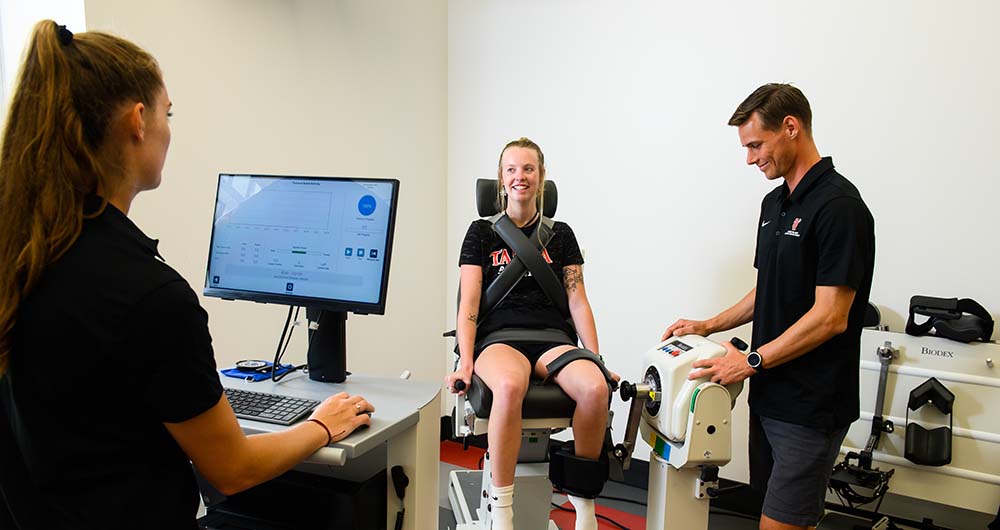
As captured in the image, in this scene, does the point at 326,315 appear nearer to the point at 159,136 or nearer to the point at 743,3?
the point at 159,136

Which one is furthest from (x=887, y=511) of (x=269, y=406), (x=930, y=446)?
(x=269, y=406)

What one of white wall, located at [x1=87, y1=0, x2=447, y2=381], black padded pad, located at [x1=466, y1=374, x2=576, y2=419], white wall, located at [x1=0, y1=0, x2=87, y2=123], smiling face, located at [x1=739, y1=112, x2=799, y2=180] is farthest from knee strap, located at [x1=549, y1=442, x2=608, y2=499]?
white wall, located at [x1=0, y1=0, x2=87, y2=123]

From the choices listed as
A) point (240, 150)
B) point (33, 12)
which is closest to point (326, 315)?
point (240, 150)

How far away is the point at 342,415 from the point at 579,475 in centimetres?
85

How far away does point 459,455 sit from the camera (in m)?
3.19

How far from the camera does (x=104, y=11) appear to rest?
70.4 inches

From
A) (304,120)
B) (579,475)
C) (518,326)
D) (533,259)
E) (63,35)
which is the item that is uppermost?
(304,120)

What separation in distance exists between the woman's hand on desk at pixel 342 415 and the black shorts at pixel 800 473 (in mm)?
1168

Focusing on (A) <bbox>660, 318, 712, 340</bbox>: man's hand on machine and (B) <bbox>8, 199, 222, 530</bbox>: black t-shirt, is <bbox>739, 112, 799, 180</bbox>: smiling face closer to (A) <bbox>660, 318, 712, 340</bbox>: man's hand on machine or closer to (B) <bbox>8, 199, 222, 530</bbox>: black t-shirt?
(A) <bbox>660, 318, 712, 340</bbox>: man's hand on machine

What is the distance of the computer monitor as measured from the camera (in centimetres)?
149

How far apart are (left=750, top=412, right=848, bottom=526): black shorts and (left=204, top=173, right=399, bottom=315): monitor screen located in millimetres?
1193

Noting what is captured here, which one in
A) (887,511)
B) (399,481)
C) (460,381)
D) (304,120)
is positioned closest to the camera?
(399,481)

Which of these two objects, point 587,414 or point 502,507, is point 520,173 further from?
point 502,507

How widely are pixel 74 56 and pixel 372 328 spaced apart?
2151mm
